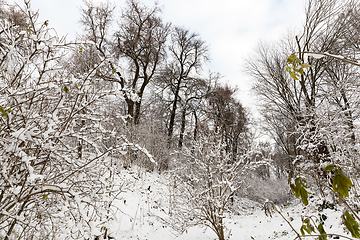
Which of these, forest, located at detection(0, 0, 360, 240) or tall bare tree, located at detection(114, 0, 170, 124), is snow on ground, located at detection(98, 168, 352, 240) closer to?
forest, located at detection(0, 0, 360, 240)

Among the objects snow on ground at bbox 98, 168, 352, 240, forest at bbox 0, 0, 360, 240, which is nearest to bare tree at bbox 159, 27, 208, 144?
forest at bbox 0, 0, 360, 240

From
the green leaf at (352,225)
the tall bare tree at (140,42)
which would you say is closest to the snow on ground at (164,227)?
the green leaf at (352,225)

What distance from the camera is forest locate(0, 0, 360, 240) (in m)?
1.87

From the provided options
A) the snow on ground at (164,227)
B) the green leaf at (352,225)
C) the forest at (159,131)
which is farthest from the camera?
the snow on ground at (164,227)

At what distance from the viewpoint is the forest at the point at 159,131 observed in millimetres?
1874

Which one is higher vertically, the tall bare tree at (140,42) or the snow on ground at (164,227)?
the tall bare tree at (140,42)

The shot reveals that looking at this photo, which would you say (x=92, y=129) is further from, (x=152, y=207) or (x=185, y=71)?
(x=185, y=71)

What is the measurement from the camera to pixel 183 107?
568 inches

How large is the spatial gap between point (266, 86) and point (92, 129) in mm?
9287

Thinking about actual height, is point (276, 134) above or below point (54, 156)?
above

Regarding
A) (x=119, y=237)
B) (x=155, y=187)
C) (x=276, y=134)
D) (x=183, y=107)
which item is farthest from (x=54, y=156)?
(x=276, y=134)

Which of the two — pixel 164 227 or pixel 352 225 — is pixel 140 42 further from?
pixel 352 225

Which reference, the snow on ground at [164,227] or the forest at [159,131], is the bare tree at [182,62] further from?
the snow on ground at [164,227]

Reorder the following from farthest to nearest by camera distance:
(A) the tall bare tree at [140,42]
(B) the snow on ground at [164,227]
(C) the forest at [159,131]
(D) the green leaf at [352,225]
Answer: (A) the tall bare tree at [140,42] < (B) the snow on ground at [164,227] < (C) the forest at [159,131] < (D) the green leaf at [352,225]
